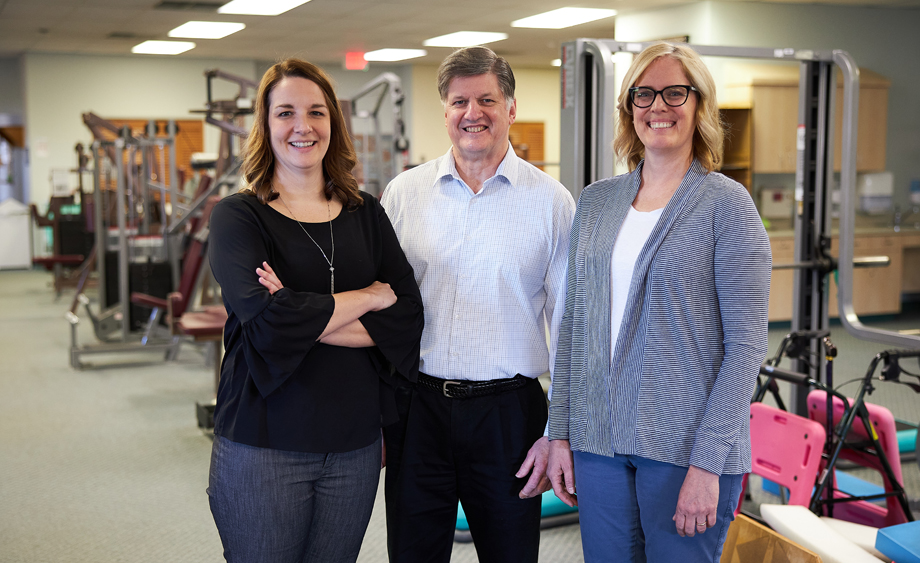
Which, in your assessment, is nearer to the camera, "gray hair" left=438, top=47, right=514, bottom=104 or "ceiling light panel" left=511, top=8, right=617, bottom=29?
"gray hair" left=438, top=47, right=514, bottom=104

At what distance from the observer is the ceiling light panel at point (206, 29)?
9370 mm

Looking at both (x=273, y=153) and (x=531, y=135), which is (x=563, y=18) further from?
(x=273, y=153)

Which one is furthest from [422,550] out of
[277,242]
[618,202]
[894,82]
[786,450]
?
[894,82]

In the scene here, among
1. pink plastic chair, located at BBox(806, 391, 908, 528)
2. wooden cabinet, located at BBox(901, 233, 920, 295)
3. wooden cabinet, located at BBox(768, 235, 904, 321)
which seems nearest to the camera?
pink plastic chair, located at BBox(806, 391, 908, 528)

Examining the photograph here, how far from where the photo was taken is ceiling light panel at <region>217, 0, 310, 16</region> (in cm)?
812

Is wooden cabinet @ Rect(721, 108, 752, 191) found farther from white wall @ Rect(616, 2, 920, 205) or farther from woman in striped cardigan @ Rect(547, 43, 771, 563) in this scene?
woman in striped cardigan @ Rect(547, 43, 771, 563)

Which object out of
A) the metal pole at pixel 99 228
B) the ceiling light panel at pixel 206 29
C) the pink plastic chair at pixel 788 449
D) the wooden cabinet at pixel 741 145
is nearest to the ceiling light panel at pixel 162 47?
the ceiling light panel at pixel 206 29

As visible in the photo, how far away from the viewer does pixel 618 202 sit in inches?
60.1

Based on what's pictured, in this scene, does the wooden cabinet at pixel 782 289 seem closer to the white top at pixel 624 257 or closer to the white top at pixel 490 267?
the white top at pixel 490 267

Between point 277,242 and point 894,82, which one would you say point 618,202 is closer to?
point 277,242

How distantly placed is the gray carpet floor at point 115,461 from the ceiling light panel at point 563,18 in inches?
170

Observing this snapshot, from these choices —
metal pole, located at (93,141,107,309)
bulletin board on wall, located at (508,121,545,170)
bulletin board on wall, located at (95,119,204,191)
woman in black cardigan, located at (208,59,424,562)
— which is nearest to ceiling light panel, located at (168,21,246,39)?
bulletin board on wall, located at (95,119,204,191)

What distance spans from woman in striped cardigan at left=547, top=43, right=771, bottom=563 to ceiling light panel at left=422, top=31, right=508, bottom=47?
8.77m

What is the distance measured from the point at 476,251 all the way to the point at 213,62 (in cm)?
1194
